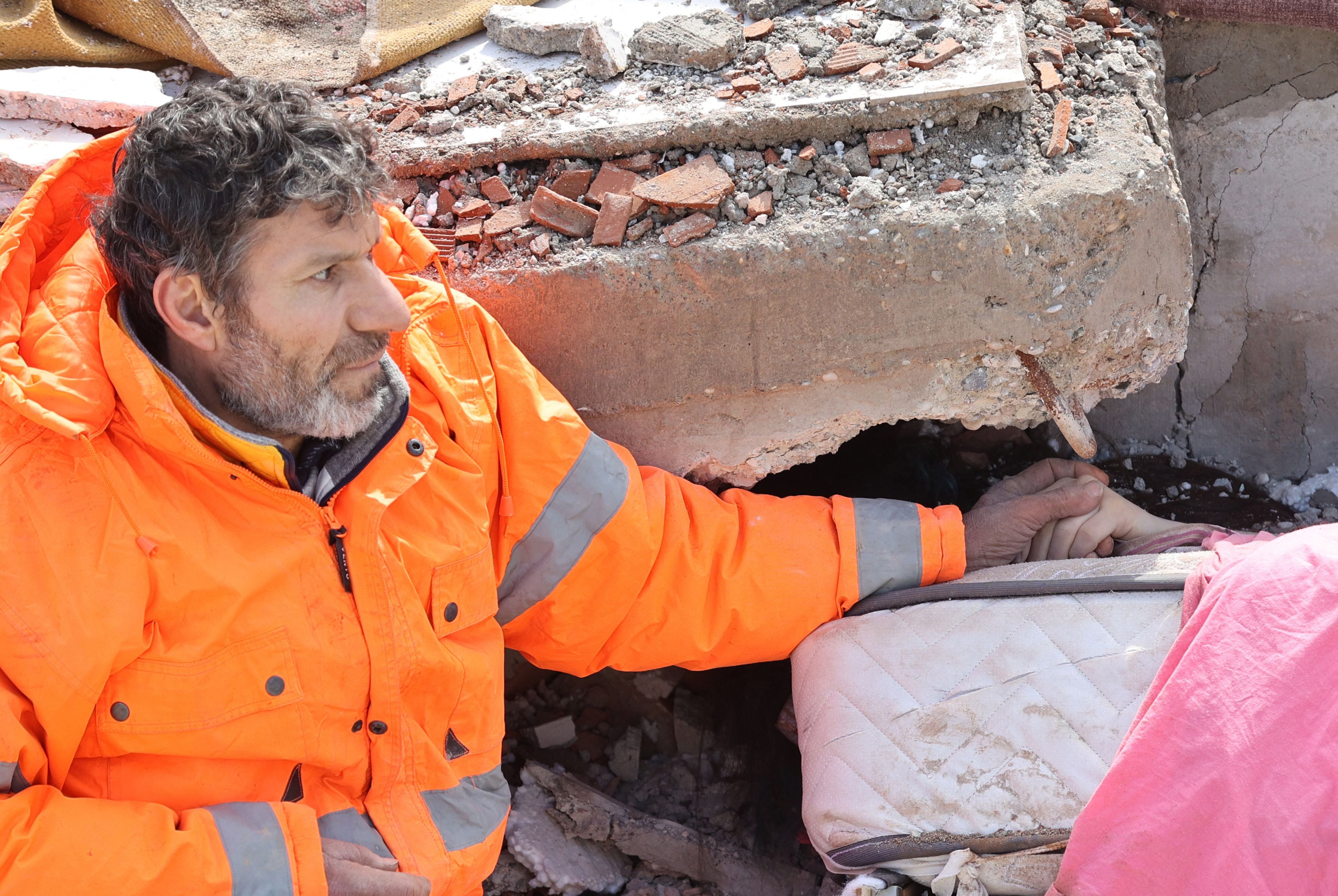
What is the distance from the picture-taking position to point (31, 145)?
2.34 metres

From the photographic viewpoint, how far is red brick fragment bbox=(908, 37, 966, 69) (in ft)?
7.66

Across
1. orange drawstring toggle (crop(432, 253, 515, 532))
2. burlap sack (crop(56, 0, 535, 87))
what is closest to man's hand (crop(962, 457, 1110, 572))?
orange drawstring toggle (crop(432, 253, 515, 532))

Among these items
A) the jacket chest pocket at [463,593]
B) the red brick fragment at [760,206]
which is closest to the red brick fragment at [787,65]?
the red brick fragment at [760,206]

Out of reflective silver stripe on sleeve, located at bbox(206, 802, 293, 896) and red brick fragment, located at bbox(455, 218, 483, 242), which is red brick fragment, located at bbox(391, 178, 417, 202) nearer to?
red brick fragment, located at bbox(455, 218, 483, 242)

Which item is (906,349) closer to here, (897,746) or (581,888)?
(897,746)

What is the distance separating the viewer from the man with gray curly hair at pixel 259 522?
164 centimetres

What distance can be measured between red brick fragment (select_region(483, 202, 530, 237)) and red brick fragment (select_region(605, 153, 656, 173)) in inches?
8.6

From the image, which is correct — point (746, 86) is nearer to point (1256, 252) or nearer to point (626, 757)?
point (1256, 252)

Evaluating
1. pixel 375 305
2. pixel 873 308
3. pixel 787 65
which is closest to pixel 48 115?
pixel 375 305

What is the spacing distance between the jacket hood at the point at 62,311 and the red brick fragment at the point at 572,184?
0.48 m

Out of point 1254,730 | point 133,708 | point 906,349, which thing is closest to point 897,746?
point 1254,730

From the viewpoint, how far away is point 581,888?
102 inches

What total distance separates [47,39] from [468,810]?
2019mm

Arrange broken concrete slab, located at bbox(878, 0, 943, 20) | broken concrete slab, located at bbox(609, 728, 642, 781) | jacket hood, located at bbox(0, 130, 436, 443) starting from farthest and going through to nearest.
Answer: broken concrete slab, located at bbox(609, 728, 642, 781) → broken concrete slab, located at bbox(878, 0, 943, 20) → jacket hood, located at bbox(0, 130, 436, 443)
